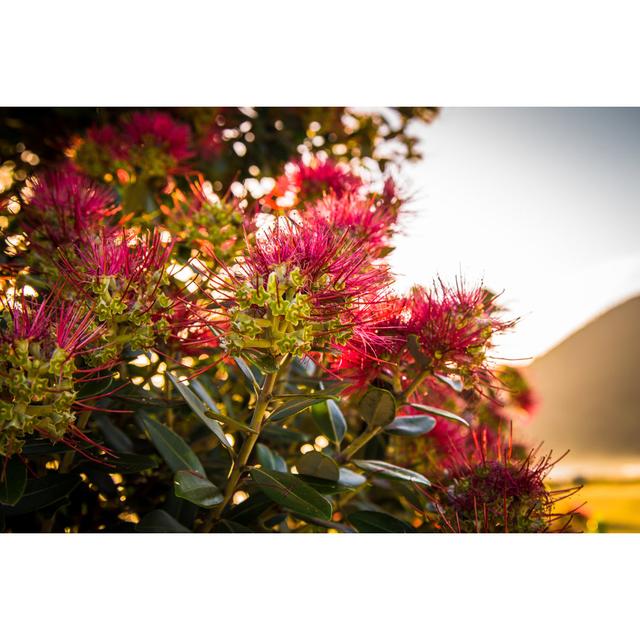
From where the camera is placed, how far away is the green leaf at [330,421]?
783 millimetres

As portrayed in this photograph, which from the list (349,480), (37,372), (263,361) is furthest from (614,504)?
(37,372)

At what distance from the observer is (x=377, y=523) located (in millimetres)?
773

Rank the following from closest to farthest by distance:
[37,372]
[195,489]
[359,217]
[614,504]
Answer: [37,372], [195,489], [359,217], [614,504]

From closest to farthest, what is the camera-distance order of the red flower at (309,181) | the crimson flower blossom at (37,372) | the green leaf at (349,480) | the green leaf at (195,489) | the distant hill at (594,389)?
the crimson flower blossom at (37,372), the green leaf at (195,489), the green leaf at (349,480), the red flower at (309,181), the distant hill at (594,389)

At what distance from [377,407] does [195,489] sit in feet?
0.70

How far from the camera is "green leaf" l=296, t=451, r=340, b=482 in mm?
658

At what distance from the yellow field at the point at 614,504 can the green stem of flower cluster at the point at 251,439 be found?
788 mm

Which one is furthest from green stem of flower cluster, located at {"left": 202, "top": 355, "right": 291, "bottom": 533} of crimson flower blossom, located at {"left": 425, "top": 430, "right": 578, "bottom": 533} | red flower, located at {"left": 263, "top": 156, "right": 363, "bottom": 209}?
red flower, located at {"left": 263, "top": 156, "right": 363, "bottom": 209}

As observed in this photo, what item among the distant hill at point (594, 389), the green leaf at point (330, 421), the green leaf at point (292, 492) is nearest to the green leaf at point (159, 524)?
the green leaf at point (292, 492)

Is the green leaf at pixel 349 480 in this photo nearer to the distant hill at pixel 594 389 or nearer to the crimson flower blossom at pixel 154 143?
the crimson flower blossom at pixel 154 143

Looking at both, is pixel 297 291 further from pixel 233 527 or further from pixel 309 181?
pixel 309 181
